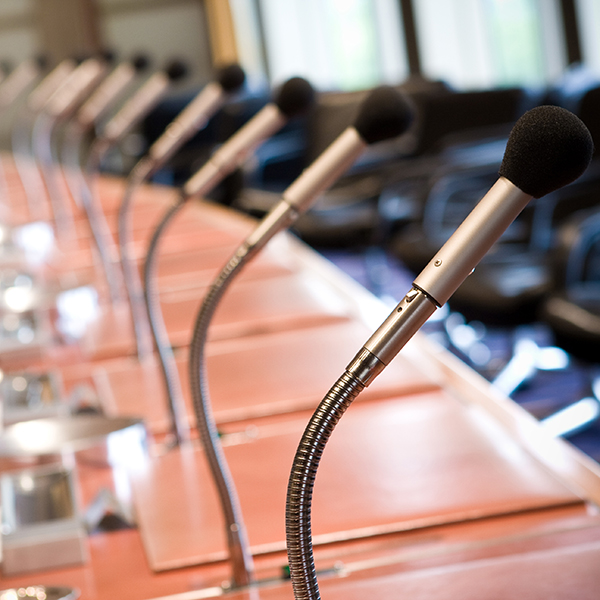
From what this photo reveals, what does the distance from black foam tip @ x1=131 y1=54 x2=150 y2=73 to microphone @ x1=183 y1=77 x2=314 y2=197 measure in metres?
1.09

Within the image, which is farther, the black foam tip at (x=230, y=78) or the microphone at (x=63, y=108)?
the microphone at (x=63, y=108)

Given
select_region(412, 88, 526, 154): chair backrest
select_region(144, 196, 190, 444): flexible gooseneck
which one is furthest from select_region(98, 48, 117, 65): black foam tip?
select_region(144, 196, 190, 444): flexible gooseneck

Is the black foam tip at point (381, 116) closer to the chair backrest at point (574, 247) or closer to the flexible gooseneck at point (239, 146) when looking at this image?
the flexible gooseneck at point (239, 146)

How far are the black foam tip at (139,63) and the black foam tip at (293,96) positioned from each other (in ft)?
3.84

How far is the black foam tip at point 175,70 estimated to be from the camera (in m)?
1.55

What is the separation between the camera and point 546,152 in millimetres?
449

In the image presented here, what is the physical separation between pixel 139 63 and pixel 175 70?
0.46m

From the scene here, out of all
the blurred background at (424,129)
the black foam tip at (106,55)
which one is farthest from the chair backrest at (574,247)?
the black foam tip at (106,55)

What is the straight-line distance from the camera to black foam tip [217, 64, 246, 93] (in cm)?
113

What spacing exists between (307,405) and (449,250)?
807mm

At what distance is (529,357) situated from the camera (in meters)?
2.69

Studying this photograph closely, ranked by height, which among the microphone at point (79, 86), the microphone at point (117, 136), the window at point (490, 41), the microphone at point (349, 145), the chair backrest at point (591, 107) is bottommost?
the microphone at point (349, 145)

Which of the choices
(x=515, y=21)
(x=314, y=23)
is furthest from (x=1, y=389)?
(x=314, y=23)

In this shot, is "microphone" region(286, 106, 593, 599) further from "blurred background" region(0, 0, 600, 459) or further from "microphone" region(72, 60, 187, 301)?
"microphone" region(72, 60, 187, 301)
